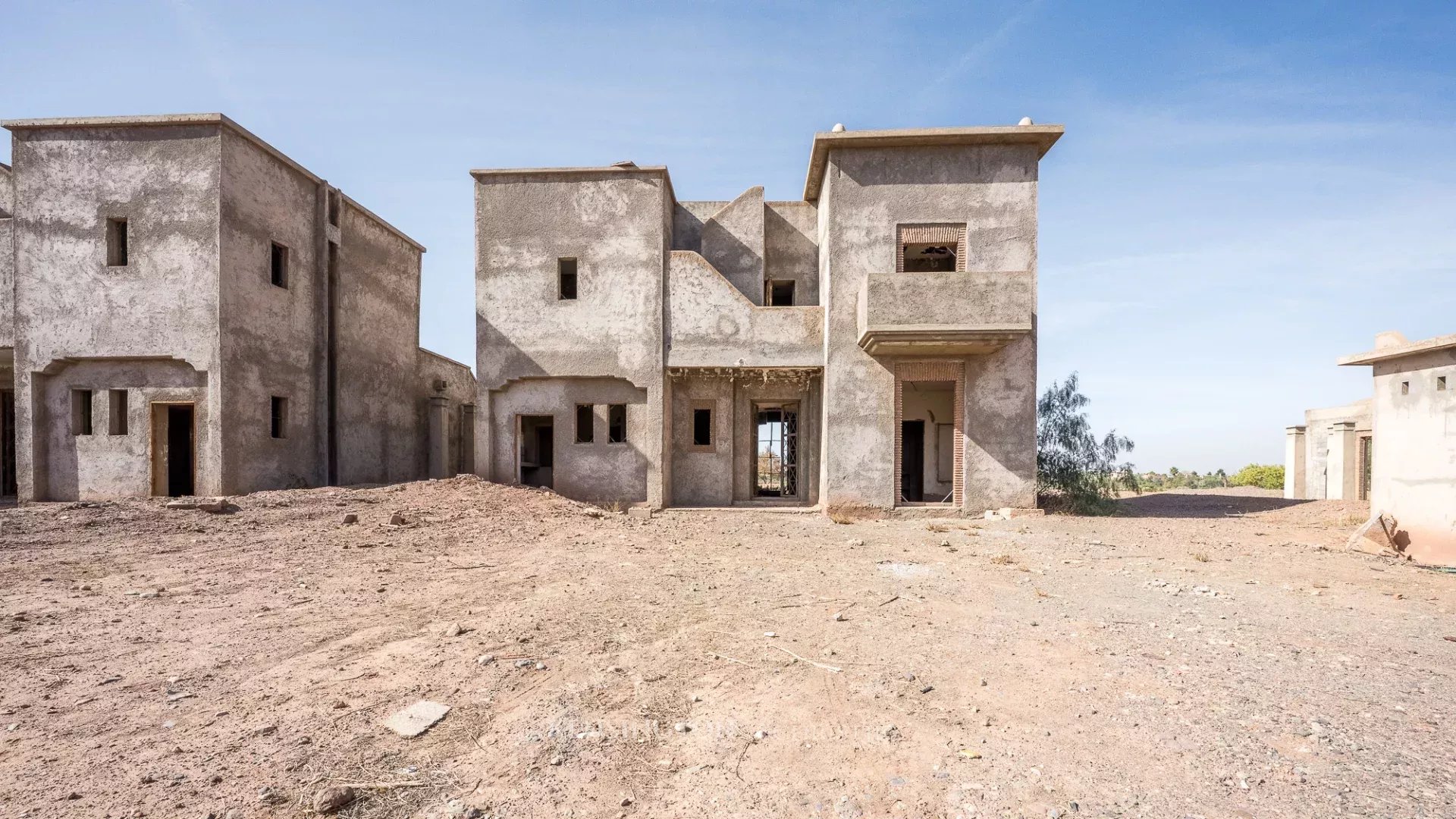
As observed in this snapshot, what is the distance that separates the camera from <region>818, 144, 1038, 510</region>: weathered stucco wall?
14344 millimetres

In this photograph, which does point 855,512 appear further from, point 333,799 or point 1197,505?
point 333,799

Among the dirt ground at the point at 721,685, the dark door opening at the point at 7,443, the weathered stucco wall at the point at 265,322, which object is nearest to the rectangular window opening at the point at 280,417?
the weathered stucco wall at the point at 265,322

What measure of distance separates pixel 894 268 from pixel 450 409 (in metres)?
17.1

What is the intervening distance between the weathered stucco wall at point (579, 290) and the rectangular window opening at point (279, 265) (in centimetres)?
500

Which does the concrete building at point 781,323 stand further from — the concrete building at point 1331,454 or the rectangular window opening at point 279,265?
the concrete building at point 1331,454

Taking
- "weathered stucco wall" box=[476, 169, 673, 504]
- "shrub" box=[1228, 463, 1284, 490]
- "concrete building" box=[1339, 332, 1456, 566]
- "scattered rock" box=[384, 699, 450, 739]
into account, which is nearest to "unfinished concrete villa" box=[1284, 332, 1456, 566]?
"concrete building" box=[1339, 332, 1456, 566]

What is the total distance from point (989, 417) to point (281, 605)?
1343 cm

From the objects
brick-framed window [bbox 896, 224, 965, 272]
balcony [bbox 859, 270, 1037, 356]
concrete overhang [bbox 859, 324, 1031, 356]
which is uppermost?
brick-framed window [bbox 896, 224, 965, 272]

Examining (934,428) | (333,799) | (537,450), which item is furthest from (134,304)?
(934,428)

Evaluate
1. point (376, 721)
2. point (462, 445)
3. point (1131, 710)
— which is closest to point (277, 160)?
point (462, 445)

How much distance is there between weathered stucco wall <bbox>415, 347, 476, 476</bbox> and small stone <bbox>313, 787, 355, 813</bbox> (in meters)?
20.6

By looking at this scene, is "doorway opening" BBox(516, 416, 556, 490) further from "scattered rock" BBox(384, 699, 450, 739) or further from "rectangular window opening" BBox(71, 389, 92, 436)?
"scattered rock" BBox(384, 699, 450, 739)

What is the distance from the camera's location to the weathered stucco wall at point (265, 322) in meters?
14.2

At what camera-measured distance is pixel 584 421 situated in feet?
55.0
